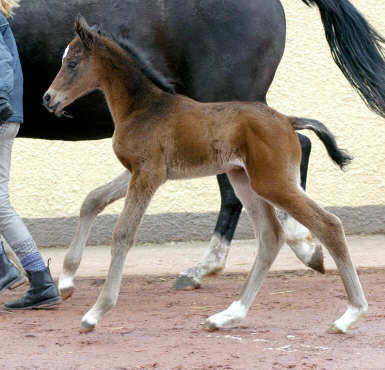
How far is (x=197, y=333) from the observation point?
414 cm

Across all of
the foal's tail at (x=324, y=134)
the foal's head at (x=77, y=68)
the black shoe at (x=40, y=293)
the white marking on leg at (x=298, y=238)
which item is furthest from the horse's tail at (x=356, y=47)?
the black shoe at (x=40, y=293)

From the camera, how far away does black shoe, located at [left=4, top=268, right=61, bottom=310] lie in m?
4.81

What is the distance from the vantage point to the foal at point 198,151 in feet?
13.1

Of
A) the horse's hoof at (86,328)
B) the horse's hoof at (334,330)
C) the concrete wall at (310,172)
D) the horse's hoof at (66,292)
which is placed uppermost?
the horse's hoof at (334,330)

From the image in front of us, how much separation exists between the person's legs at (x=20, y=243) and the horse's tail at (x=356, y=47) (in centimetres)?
229

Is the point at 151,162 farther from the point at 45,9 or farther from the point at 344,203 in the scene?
the point at 344,203

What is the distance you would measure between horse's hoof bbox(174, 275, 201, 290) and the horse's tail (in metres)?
1.65

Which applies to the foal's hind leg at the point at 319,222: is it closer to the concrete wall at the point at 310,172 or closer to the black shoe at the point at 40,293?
the black shoe at the point at 40,293

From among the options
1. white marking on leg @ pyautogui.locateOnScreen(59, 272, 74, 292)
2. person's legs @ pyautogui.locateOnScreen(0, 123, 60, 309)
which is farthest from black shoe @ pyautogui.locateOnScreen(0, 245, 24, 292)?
white marking on leg @ pyautogui.locateOnScreen(59, 272, 74, 292)

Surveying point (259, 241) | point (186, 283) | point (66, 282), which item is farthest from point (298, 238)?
point (66, 282)

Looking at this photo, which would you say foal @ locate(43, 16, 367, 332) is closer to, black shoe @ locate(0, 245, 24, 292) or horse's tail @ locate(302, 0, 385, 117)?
black shoe @ locate(0, 245, 24, 292)

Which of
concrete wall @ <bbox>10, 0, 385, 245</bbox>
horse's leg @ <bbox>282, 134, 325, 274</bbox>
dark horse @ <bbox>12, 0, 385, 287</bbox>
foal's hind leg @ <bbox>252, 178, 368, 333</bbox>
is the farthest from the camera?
concrete wall @ <bbox>10, 0, 385, 245</bbox>

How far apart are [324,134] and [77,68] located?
1.33 metres

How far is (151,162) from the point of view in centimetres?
413
